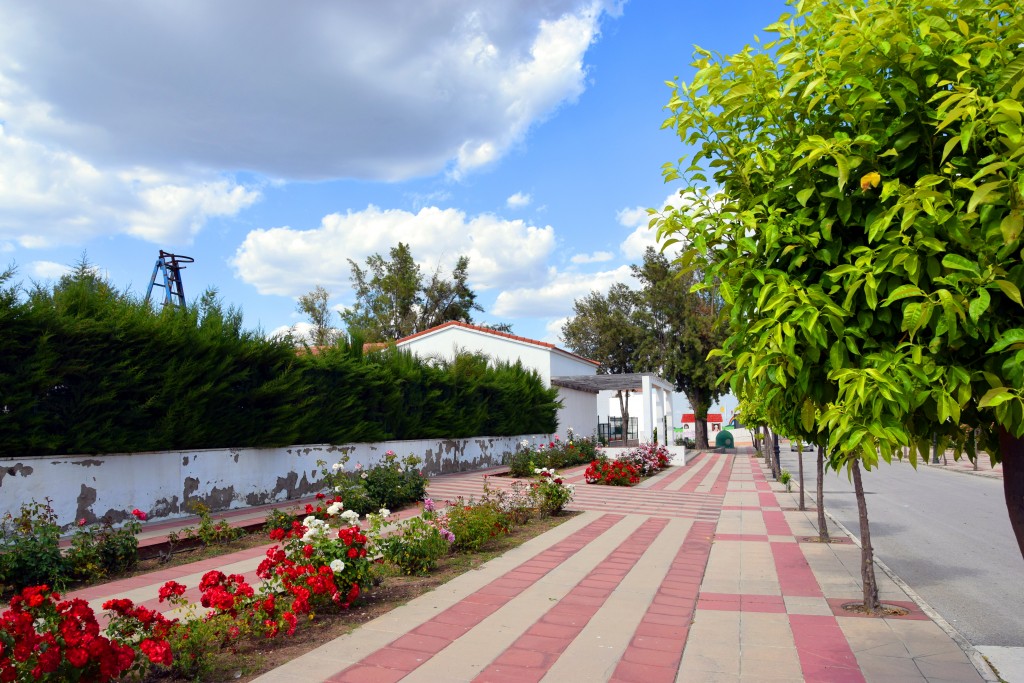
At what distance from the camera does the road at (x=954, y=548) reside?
23.0 feet

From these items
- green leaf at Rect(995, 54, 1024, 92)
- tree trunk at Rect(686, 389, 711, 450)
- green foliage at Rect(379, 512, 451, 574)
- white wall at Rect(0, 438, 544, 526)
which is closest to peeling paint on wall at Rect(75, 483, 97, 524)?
white wall at Rect(0, 438, 544, 526)

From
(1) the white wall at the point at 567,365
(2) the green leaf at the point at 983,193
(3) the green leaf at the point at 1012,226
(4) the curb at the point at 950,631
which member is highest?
(1) the white wall at the point at 567,365

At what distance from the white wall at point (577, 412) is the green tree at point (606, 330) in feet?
61.3

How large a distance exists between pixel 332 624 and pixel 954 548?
9733mm

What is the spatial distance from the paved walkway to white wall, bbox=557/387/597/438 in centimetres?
2260

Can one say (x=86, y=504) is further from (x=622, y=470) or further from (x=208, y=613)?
(x=622, y=470)

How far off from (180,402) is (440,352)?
25680mm

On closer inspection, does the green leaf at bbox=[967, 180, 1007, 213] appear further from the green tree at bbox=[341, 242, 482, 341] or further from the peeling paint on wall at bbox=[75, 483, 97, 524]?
the green tree at bbox=[341, 242, 482, 341]

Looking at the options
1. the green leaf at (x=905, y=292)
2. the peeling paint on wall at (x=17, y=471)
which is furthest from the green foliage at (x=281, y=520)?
the green leaf at (x=905, y=292)

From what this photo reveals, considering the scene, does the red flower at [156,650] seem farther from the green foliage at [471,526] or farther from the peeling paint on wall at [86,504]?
the peeling paint on wall at [86,504]

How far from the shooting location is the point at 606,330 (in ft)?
204

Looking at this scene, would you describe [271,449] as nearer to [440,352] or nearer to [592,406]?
[440,352]

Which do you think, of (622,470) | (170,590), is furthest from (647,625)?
(622,470)

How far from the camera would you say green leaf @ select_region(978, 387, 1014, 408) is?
7.48ft
